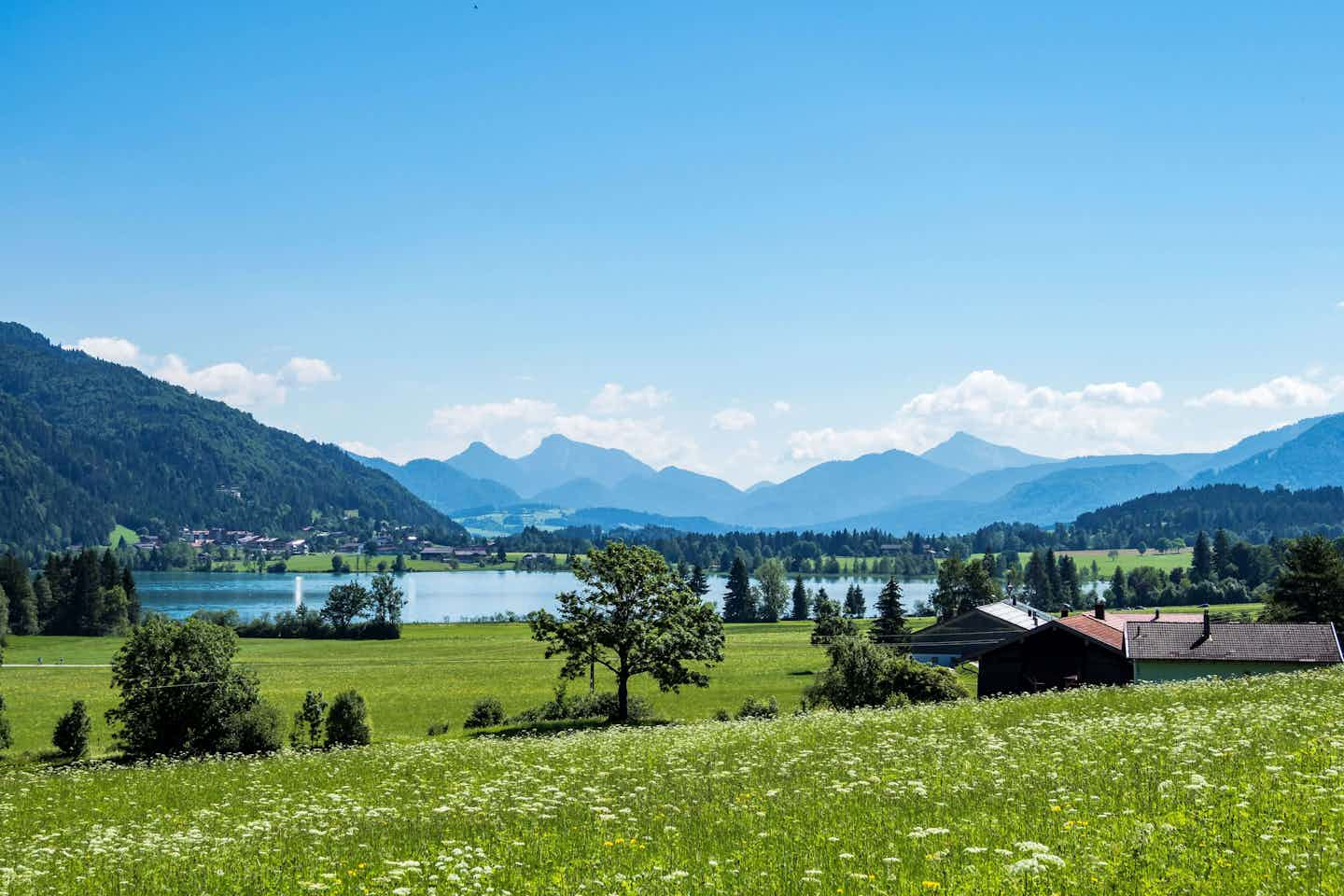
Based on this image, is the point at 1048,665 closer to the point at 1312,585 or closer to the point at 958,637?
the point at 958,637

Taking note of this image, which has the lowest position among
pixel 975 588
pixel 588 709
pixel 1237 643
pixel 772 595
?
pixel 772 595

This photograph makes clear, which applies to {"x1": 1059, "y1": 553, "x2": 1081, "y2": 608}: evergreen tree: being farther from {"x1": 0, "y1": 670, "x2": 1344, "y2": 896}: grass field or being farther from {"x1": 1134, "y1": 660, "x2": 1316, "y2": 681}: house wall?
{"x1": 0, "y1": 670, "x2": 1344, "y2": 896}: grass field

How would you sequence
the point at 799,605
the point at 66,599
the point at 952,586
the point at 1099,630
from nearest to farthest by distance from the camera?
1. the point at 1099,630
2. the point at 952,586
3. the point at 66,599
4. the point at 799,605

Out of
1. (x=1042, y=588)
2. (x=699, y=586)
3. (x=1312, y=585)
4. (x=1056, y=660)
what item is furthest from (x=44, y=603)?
(x=1042, y=588)

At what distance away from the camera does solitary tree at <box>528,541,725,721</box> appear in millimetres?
57188

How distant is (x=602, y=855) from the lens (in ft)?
38.9

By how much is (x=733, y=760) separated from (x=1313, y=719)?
10983 millimetres

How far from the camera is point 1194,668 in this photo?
181 ft

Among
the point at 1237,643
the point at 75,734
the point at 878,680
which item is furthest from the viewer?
the point at 1237,643

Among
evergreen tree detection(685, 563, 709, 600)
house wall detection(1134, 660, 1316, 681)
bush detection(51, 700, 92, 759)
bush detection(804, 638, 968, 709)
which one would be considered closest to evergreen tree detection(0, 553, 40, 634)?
evergreen tree detection(685, 563, 709, 600)

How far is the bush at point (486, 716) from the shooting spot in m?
62.4

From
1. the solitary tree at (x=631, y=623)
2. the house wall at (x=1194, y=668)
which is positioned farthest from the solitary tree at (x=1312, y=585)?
the solitary tree at (x=631, y=623)

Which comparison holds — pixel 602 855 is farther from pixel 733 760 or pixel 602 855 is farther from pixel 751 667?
pixel 751 667

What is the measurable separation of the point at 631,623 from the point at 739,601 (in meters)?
137
